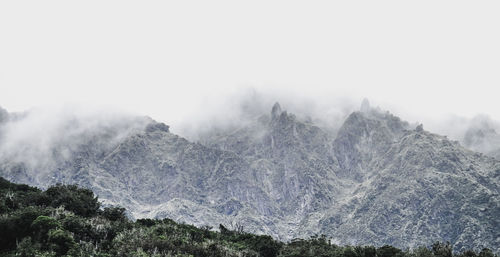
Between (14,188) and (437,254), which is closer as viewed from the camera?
(437,254)

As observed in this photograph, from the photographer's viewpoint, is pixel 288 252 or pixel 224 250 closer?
pixel 224 250

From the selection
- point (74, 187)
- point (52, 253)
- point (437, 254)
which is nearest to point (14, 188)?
point (74, 187)

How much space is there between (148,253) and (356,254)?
4616 centimetres

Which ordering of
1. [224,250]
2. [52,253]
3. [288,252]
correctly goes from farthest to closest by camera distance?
[288,252] → [224,250] → [52,253]

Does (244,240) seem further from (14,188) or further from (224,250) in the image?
(14,188)

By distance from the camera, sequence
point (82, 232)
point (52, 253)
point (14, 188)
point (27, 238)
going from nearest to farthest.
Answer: point (52, 253)
point (27, 238)
point (82, 232)
point (14, 188)

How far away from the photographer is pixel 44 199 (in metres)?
102

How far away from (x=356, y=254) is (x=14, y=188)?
9416cm

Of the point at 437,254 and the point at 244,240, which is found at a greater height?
the point at 437,254

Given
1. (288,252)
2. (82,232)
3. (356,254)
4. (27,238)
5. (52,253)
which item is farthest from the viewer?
(288,252)

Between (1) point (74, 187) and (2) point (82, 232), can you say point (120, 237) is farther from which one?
(1) point (74, 187)

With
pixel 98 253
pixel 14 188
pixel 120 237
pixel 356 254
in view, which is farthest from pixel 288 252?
pixel 14 188

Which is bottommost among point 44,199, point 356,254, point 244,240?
point 244,240

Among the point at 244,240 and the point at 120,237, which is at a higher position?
the point at 120,237
